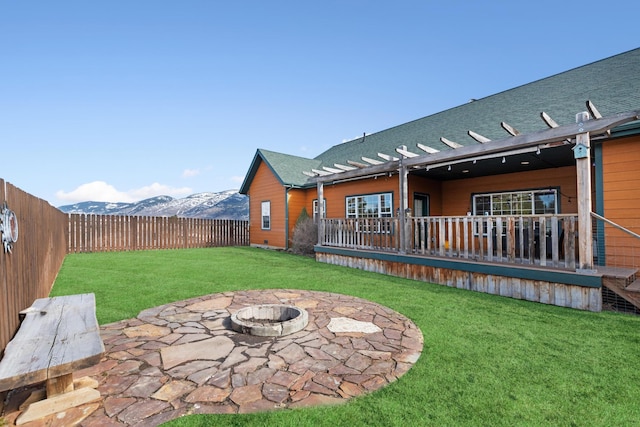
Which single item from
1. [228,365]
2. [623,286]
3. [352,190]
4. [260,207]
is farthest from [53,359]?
[260,207]

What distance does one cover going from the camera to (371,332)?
3752 mm

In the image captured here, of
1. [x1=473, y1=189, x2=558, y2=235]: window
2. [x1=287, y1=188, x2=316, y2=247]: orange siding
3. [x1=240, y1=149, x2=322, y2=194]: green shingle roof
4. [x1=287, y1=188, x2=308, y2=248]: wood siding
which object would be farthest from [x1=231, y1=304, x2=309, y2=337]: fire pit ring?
[x1=240, y1=149, x2=322, y2=194]: green shingle roof

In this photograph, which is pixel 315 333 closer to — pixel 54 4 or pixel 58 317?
pixel 58 317

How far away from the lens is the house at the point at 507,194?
532 centimetres

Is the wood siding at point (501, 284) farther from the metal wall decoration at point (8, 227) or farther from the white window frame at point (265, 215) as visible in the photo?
the white window frame at point (265, 215)

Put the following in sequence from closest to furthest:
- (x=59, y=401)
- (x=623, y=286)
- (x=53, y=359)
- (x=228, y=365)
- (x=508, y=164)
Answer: (x=53, y=359) < (x=59, y=401) < (x=228, y=365) < (x=623, y=286) < (x=508, y=164)

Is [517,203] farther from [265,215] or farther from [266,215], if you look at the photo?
[265,215]

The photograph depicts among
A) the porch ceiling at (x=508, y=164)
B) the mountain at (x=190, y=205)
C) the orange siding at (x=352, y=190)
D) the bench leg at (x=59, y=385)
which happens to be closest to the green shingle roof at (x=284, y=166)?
the orange siding at (x=352, y=190)

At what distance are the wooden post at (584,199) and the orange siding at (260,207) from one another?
11.2m

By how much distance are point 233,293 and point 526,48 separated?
15.7 metres

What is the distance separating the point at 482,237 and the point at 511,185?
16.7 ft

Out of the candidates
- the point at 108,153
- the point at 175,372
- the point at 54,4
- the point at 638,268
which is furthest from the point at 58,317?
the point at 108,153

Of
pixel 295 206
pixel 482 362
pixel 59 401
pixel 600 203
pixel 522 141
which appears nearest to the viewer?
pixel 59 401

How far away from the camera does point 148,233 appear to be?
605 inches
